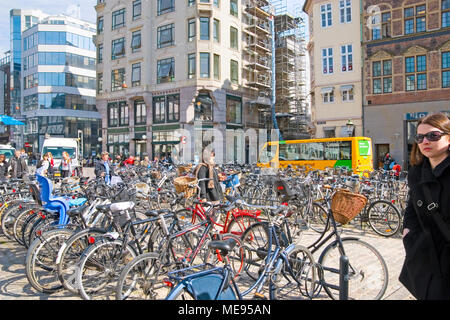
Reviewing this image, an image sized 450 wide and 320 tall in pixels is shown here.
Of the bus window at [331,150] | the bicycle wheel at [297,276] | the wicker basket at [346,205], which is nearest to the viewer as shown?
the bicycle wheel at [297,276]

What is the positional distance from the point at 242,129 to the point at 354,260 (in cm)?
3154

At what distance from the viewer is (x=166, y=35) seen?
33.4 m

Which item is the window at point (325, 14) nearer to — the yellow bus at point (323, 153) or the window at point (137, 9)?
the yellow bus at point (323, 153)

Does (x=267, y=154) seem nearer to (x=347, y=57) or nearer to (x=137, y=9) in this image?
(x=347, y=57)

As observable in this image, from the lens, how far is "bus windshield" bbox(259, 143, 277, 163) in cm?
A: 2291

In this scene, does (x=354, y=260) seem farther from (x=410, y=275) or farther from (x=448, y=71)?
(x=448, y=71)

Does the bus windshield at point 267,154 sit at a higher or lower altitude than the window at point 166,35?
lower

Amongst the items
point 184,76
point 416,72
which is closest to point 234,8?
point 184,76

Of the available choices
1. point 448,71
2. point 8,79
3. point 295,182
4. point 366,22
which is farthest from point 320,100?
point 8,79

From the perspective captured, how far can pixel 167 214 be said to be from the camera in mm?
4449

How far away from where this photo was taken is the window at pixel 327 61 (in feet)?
90.7

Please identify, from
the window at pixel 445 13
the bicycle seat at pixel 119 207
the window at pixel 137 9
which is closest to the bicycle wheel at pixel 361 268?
the bicycle seat at pixel 119 207

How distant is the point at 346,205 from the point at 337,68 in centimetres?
2548

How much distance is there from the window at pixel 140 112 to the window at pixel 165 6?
9044 mm
